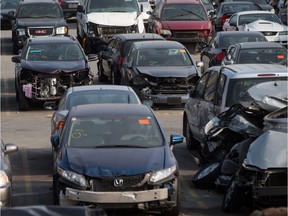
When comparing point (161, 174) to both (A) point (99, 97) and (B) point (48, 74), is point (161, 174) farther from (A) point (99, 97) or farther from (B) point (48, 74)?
(B) point (48, 74)

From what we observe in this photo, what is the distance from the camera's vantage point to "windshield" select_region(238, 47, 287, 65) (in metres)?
25.3

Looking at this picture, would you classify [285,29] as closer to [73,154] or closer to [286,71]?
[286,71]

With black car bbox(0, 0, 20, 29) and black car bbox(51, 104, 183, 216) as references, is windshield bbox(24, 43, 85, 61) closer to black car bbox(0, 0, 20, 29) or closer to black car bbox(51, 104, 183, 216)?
black car bbox(51, 104, 183, 216)

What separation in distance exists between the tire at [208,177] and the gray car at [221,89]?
1072mm

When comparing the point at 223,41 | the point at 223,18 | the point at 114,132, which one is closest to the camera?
the point at 114,132

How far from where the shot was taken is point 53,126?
1716cm

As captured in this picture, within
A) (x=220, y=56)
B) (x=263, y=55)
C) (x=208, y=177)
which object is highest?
(x=208, y=177)

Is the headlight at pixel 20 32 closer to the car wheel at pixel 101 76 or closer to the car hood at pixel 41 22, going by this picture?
the car hood at pixel 41 22

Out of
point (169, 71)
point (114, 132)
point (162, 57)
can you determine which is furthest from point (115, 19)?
point (114, 132)

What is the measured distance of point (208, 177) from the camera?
1518 centimetres

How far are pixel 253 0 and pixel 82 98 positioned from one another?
1280 inches

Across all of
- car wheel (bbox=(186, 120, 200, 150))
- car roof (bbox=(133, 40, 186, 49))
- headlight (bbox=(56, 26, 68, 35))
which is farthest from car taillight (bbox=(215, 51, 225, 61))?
car wheel (bbox=(186, 120, 200, 150))

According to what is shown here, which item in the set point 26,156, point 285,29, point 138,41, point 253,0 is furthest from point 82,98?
point 253,0

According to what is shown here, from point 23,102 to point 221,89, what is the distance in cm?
939
